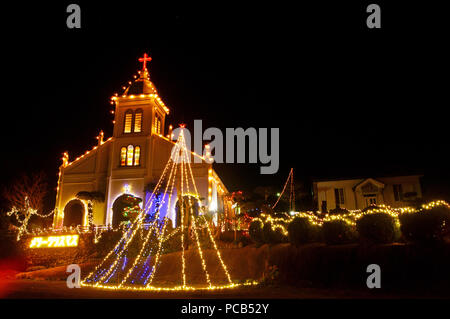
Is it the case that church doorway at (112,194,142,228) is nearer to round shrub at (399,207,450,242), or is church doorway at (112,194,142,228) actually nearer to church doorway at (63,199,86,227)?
church doorway at (63,199,86,227)

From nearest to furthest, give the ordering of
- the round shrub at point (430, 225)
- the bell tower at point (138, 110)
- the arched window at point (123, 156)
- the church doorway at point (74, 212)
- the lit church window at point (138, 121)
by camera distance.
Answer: the round shrub at point (430, 225) → the church doorway at point (74, 212) → the arched window at point (123, 156) → the bell tower at point (138, 110) → the lit church window at point (138, 121)

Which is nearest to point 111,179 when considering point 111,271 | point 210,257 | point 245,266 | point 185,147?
point 185,147

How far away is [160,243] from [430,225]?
1375 centimetres

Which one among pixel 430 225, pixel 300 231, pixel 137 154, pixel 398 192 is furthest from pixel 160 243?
pixel 398 192

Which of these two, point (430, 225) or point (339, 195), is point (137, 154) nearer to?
point (339, 195)

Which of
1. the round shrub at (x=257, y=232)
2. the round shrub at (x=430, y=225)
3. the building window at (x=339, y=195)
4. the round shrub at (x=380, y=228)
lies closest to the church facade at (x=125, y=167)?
the round shrub at (x=257, y=232)

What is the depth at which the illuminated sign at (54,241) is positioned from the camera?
2045cm

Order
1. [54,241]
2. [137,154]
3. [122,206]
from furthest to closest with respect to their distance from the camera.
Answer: [137,154], [122,206], [54,241]

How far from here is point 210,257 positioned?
630 inches

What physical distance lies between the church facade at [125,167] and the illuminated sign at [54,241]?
388cm

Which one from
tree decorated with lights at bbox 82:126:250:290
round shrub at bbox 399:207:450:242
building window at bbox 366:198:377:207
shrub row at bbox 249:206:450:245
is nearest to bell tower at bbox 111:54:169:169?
tree decorated with lights at bbox 82:126:250:290

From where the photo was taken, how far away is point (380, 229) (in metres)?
10.2

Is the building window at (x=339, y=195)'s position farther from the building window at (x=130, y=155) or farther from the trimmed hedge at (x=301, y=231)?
the trimmed hedge at (x=301, y=231)
